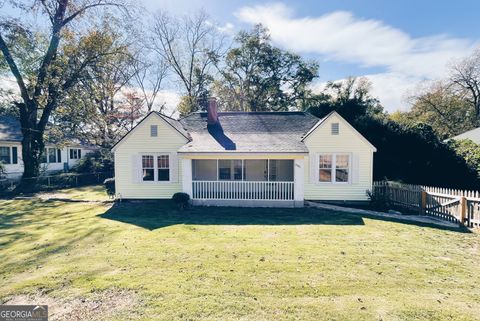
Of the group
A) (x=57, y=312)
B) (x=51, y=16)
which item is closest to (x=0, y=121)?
(x=51, y=16)

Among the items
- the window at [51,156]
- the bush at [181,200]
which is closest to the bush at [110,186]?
the bush at [181,200]

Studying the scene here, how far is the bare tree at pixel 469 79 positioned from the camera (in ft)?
129

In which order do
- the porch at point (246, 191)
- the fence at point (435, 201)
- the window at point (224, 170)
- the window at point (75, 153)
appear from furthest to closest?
the window at point (75, 153) < the window at point (224, 170) < the porch at point (246, 191) < the fence at point (435, 201)

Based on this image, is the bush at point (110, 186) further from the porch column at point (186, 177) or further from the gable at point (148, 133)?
the porch column at point (186, 177)

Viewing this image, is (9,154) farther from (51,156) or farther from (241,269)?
(241,269)

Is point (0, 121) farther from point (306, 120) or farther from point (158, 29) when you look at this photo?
point (306, 120)

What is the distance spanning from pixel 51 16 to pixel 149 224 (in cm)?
2003

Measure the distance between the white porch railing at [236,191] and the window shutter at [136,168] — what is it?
3.34 meters

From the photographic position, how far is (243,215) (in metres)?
12.5

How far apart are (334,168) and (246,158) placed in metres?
5.02

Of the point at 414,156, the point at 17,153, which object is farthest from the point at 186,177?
the point at 17,153

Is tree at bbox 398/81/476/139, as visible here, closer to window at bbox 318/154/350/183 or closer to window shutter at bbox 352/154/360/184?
window shutter at bbox 352/154/360/184

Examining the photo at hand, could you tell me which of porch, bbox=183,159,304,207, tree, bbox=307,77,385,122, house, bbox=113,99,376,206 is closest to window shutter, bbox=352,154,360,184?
house, bbox=113,99,376,206

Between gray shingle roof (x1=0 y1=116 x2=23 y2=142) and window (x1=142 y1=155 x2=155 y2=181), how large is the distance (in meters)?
18.4
